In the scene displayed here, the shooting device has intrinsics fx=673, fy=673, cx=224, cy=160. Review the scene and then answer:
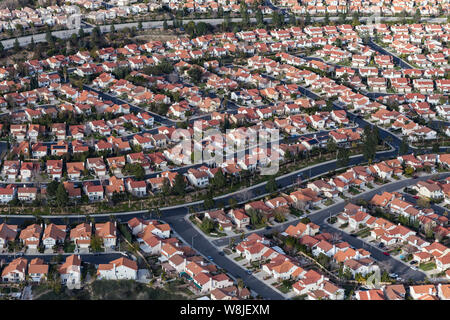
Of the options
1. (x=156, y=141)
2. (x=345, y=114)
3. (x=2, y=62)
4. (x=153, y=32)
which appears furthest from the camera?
(x=153, y=32)

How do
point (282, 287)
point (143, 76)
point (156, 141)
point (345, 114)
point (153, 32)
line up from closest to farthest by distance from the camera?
point (282, 287), point (156, 141), point (345, 114), point (143, 76), point (153, 32)

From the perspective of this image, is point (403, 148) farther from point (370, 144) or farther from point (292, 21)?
point (292, 21)

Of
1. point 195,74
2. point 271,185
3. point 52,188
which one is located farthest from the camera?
point 195,74

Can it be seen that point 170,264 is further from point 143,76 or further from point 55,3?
point 55,3

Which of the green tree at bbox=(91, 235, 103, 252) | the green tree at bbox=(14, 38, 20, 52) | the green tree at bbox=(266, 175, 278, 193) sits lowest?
the green tree at bbox=(91, 235, 103, 252)

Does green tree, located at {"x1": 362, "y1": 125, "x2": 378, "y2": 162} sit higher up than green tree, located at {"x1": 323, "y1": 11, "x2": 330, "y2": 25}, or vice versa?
green tree, located at {"x1": 323, "y1": 11, "x2": 330, "y2": 25}

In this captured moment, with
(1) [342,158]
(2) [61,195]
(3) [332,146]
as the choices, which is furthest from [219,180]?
(2) [61,195]

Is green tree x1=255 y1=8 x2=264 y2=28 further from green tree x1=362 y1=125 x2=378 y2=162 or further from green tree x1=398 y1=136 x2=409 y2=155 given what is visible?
green tree x1=398 y1=136 x2=409 y2=155

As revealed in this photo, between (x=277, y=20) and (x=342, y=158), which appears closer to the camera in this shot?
(x=342, y=158)

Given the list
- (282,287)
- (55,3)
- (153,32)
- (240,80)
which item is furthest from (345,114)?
(55,3)

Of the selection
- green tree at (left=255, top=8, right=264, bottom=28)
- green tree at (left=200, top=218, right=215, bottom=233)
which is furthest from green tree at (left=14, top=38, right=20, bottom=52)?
green tree at (left=200, top=218, right=215, bottom=233)

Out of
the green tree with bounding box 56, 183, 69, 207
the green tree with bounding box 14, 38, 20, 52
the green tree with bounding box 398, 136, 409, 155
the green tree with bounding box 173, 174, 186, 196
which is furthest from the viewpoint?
the green tree with bounding box 14, 38, 20, 52
